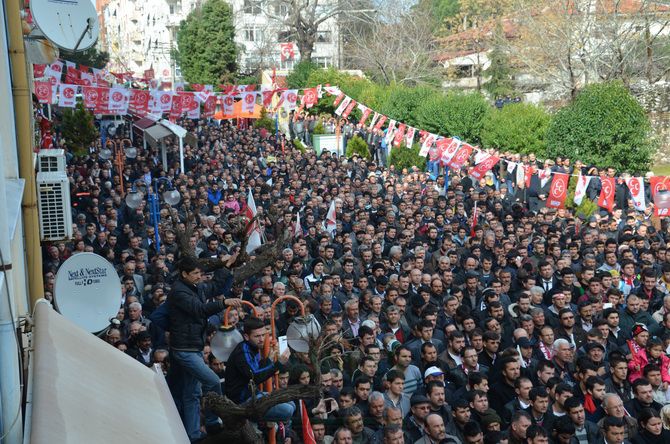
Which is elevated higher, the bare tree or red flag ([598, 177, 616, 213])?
the bare tree

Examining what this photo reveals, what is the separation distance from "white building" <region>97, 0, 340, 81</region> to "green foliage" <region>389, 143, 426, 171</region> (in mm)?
27802

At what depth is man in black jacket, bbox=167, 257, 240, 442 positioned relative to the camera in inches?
271

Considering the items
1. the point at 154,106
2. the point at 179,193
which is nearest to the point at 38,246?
the point at 179,193

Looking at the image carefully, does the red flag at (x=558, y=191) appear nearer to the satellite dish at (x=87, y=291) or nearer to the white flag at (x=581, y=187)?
the white flag at (x=581, y=187)

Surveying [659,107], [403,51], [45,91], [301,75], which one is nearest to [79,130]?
[45,91]

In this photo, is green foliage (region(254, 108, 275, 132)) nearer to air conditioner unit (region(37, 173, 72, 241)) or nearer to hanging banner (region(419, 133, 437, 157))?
hanging banner (region(419, 133, 437, 157))

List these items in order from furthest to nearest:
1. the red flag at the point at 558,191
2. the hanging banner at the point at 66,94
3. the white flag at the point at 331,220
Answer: the hanging banner at the point at 66,94
the red flag at the point at 558,191
the white flag at the point at 331,220

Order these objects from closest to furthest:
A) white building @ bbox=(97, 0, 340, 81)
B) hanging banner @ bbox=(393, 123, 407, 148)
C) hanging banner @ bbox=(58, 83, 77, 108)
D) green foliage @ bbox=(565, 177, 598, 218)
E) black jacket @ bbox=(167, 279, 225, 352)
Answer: black jacket @ bbox=(167, 279, 225, 352) → green foliage @ bbox=(565, 177, 598, 218) → hanging banner @ bbox=(58, 83, 77, 108) → hanging banner @ bbox=(393, 123, 407, 148) → white building @ bbox=(97, 0, 340, 81)

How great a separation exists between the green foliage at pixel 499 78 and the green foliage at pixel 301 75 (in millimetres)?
9296

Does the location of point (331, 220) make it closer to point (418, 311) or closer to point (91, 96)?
point (418, 311)

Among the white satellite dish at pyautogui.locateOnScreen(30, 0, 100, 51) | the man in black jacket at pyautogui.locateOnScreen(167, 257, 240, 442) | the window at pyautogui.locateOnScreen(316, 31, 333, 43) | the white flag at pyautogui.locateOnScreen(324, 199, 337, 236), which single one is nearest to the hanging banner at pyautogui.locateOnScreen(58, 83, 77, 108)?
the white flag at pyautogui.locateOnScreen(324, 199, 337, 236)

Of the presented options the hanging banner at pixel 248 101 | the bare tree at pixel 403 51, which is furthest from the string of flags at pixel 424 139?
the bare tree at pixel 403 51

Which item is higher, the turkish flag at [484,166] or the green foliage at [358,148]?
the turkish flag at [484,166]

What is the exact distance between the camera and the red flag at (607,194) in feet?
62.4
